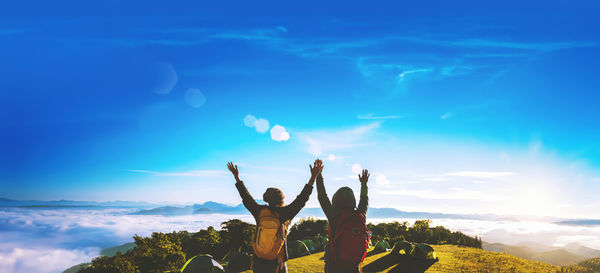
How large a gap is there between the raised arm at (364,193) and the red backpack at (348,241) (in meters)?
0.30

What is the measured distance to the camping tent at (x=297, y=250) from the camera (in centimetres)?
2228

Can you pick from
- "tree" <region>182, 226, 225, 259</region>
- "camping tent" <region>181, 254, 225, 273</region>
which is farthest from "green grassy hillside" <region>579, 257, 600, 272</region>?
"tree" <region>182, 226, 225, 259</region>

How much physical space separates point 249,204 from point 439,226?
2635 centimetres

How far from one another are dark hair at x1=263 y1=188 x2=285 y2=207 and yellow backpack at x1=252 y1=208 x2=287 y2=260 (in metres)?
0.17

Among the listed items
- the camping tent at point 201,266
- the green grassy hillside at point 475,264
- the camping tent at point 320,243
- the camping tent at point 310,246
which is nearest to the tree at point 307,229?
the camping tent at point 320,243

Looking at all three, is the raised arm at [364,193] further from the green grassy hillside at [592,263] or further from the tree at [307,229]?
the tree at [307,229]

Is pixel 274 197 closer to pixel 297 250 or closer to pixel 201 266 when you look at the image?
pixel 201 266

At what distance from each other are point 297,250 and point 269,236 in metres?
17.8

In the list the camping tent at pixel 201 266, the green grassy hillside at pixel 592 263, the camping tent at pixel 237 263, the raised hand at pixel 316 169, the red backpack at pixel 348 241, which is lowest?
the camping tent at pixel 237 263

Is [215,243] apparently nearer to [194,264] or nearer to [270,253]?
[194,264]

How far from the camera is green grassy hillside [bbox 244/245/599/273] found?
46.4 ft

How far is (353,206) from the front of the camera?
6.30m

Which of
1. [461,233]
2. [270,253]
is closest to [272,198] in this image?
[270,253]

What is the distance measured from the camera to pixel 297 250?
73.9ft
